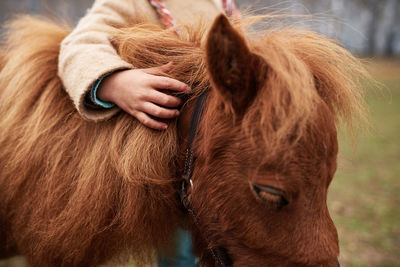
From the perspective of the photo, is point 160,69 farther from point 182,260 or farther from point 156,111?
point 182,260

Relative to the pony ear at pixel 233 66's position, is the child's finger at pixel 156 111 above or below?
below

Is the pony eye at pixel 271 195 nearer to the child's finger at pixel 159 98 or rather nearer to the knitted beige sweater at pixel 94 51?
the child's finger at pixel 159 98

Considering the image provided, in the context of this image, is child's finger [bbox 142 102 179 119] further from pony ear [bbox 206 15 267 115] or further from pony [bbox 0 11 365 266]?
pony ear [bbox 206 15 267 115]

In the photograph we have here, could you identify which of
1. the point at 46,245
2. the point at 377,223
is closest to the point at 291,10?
the point at 46,245

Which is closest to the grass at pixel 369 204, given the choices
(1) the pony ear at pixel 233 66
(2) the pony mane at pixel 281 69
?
(2) the pony mane at pixel 281 69

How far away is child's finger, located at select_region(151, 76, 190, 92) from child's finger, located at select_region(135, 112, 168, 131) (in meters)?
0.12

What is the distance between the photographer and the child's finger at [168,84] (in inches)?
46.4

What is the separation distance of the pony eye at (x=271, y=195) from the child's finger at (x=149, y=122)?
43 cm

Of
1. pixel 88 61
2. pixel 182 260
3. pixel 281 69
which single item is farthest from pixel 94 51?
pixel 182 260

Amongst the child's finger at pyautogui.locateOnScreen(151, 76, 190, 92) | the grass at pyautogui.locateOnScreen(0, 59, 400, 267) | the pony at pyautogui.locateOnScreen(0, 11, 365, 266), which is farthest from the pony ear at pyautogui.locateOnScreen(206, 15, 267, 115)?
the grass at pyautogui.locateOnScreen(0, 59, 400, 267)

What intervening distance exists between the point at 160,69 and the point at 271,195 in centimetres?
67

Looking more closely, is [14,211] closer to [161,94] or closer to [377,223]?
[161,94]

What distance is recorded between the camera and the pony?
0.98 metres

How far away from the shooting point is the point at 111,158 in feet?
4.08
